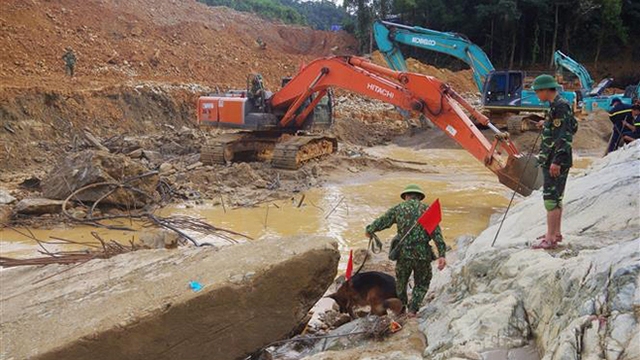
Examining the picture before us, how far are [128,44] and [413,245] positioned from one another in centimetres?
2225

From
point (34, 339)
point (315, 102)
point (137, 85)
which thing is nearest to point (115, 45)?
point (137, 85)

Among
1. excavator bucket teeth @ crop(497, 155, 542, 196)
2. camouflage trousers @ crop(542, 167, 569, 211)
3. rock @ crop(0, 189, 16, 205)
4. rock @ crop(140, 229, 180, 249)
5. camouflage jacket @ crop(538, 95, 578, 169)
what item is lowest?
rock @ crop(0, 189, 16, 205)

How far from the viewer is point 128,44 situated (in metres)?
23.4

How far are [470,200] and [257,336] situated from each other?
7412 mm

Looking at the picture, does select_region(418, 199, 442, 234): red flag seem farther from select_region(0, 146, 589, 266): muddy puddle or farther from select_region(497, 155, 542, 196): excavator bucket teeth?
select_region(497, 155, 542, 196): excavator bucket teeth

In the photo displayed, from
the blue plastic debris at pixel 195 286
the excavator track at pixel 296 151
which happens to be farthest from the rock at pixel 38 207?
the blue plastic debris at pixel 195 286

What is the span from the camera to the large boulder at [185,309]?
141 inches

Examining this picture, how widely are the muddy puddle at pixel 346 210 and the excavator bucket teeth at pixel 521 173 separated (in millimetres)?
855

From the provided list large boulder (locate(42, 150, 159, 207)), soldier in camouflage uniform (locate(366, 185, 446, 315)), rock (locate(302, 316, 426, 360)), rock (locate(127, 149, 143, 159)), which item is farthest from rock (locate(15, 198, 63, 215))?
soldier in camouflage uniform (locate(366, 185, 446, 315))

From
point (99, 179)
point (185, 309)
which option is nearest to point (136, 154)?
point (99, 179)

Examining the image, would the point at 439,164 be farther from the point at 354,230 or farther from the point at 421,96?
the point at 354,230

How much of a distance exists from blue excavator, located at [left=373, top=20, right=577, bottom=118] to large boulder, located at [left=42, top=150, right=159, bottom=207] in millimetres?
8811

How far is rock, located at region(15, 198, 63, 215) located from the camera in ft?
27.8

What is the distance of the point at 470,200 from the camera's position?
34.2ft
